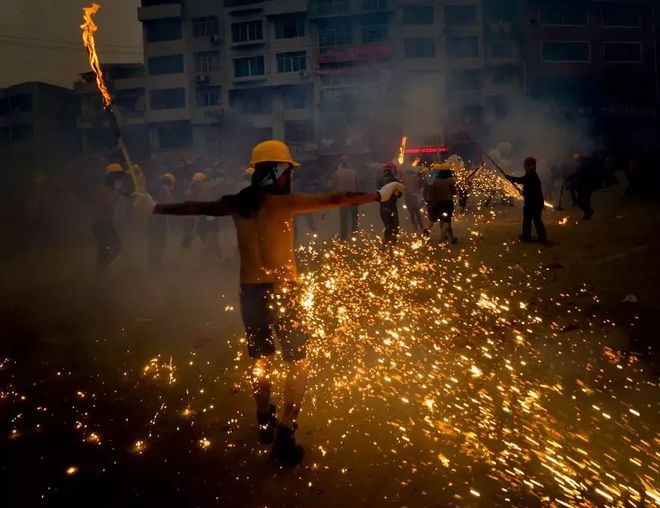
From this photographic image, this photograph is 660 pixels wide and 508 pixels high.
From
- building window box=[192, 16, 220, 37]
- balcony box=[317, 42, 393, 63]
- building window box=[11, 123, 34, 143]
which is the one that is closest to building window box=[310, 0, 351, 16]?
balcony box=[317, 42, 393, 63]

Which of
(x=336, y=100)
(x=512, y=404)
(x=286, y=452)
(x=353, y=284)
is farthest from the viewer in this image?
(x=336, y=100)

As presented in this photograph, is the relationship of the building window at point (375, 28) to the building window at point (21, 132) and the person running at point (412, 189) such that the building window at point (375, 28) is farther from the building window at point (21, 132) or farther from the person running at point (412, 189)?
the person running at point (412, 189)

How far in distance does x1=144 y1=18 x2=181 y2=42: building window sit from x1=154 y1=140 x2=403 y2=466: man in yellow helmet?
4440 cm

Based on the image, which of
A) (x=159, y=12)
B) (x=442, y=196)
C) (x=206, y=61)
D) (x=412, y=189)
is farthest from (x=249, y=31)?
(x=442, y=196)

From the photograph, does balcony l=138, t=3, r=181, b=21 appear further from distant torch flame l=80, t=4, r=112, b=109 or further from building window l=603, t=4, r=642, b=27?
distant torch flame l=80, t=4, r=112, b=109

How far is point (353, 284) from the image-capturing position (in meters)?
8.55

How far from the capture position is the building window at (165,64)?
A: 1683 inches

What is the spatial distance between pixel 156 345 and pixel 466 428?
12.5ft

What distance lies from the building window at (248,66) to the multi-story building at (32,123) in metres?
15.6

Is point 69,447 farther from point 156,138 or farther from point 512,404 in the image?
point 156,138

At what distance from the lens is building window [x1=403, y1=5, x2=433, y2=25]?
131 ft

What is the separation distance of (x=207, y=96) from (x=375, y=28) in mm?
14361

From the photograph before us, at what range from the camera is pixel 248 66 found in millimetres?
41531

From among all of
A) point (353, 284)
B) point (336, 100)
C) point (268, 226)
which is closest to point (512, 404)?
point (268, 226)
